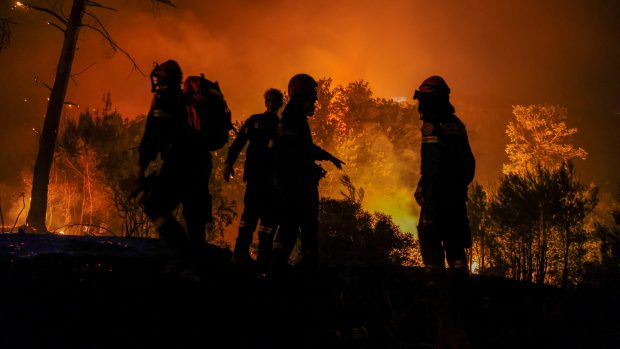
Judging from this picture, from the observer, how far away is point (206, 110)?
3631 mm

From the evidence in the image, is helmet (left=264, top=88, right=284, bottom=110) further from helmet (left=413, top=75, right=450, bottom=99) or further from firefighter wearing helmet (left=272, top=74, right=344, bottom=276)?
helmet (left=413, top=75, right=450, bottom=99)

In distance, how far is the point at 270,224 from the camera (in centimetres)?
455

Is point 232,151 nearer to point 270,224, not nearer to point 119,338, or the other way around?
point 270,224

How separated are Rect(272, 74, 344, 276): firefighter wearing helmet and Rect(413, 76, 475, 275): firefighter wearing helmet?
3.83ft

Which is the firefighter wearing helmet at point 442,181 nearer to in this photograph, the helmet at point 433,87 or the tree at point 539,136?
the helmet at point 433,87

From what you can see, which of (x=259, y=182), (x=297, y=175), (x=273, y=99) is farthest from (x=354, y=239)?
(x=297, y=175)

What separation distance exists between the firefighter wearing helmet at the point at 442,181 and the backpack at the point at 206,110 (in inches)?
80.2

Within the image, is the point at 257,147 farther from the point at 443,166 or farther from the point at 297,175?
the point at 443,166

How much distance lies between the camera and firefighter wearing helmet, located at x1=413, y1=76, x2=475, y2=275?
3789 millimetres

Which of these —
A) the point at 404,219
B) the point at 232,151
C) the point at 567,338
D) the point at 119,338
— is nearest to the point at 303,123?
the point at 232,151

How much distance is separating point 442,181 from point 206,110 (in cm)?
245

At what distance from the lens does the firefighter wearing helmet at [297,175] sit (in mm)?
3953

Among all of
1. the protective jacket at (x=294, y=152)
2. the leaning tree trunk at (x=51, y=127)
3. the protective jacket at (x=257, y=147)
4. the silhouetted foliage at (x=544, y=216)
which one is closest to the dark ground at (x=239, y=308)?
the protective jacket at (x=294, y=152)

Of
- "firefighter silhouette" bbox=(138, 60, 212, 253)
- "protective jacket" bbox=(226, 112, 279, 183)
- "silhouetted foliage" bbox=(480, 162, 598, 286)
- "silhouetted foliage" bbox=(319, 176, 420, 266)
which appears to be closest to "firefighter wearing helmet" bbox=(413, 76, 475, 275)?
"protective jacket" bbox=(226, 112, 279, 183)
